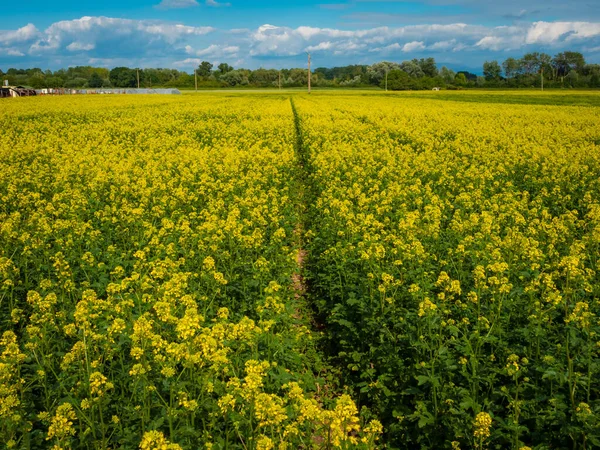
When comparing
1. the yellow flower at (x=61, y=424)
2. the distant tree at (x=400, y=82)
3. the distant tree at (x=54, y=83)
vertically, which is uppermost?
the distant tree at (x=54, y=83)

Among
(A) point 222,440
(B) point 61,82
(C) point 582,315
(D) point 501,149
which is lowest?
(A) point 222,440

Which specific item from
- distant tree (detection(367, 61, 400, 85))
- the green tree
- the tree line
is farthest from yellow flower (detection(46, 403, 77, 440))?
distant tree (detection(367, 61, 400, 85))

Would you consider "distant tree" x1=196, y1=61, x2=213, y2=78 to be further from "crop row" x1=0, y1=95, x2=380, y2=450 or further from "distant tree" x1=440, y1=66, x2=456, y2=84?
"crop row" x1=0, y1=95, x2=380, y2=450

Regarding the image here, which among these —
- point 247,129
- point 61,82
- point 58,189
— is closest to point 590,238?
point 58,189

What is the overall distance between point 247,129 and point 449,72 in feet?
472

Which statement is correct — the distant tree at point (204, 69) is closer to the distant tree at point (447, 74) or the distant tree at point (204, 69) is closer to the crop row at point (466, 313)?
the distant tree at point (447, 74)

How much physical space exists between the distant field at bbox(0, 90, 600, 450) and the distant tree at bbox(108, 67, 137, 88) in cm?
14923

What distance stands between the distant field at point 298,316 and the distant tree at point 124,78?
149231mm

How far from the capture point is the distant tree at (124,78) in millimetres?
151500

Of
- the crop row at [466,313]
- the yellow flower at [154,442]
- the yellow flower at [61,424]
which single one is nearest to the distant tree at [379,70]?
the crop row at [466,313]

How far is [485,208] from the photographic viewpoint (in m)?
11.2

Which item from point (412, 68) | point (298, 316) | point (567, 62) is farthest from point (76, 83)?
point (298, 316)

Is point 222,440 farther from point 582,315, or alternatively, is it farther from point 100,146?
point 100,146

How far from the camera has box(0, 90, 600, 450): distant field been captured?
4402 mm
